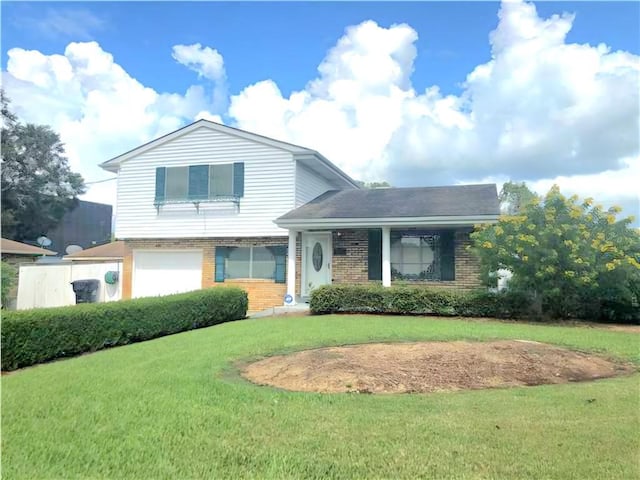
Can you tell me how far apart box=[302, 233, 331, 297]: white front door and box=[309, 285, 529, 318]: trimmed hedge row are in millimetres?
2990

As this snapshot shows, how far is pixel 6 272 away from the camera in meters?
16.8

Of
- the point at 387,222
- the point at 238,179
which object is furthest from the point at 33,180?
the point at 387,222

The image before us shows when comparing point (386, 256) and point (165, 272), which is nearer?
point (386, 256)

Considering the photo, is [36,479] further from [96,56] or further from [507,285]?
[507,285]

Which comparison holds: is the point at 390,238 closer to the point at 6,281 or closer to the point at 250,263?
the point at 250,263

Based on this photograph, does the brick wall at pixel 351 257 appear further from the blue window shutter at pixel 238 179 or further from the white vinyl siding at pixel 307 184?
the blue window shutter at pixel 238 179

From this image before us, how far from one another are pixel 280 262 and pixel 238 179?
3.30 metres

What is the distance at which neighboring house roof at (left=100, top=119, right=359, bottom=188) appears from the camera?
1700 cm

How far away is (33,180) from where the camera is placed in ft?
125

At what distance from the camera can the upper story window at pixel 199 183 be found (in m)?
17.7

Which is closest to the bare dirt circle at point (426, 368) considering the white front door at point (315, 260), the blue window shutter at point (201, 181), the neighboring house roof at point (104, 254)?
the white front door at point (315, 260)

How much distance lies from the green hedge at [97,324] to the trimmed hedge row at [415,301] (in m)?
3.04

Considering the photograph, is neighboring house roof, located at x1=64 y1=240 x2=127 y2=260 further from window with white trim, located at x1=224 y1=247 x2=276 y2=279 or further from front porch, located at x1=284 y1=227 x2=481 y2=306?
front porch, located at x1=284 y1=227 x2=481 y2=306

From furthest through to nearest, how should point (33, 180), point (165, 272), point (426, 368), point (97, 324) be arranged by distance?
point (33, 180), point (165, 272), point (97, 324), point (426, 368)
